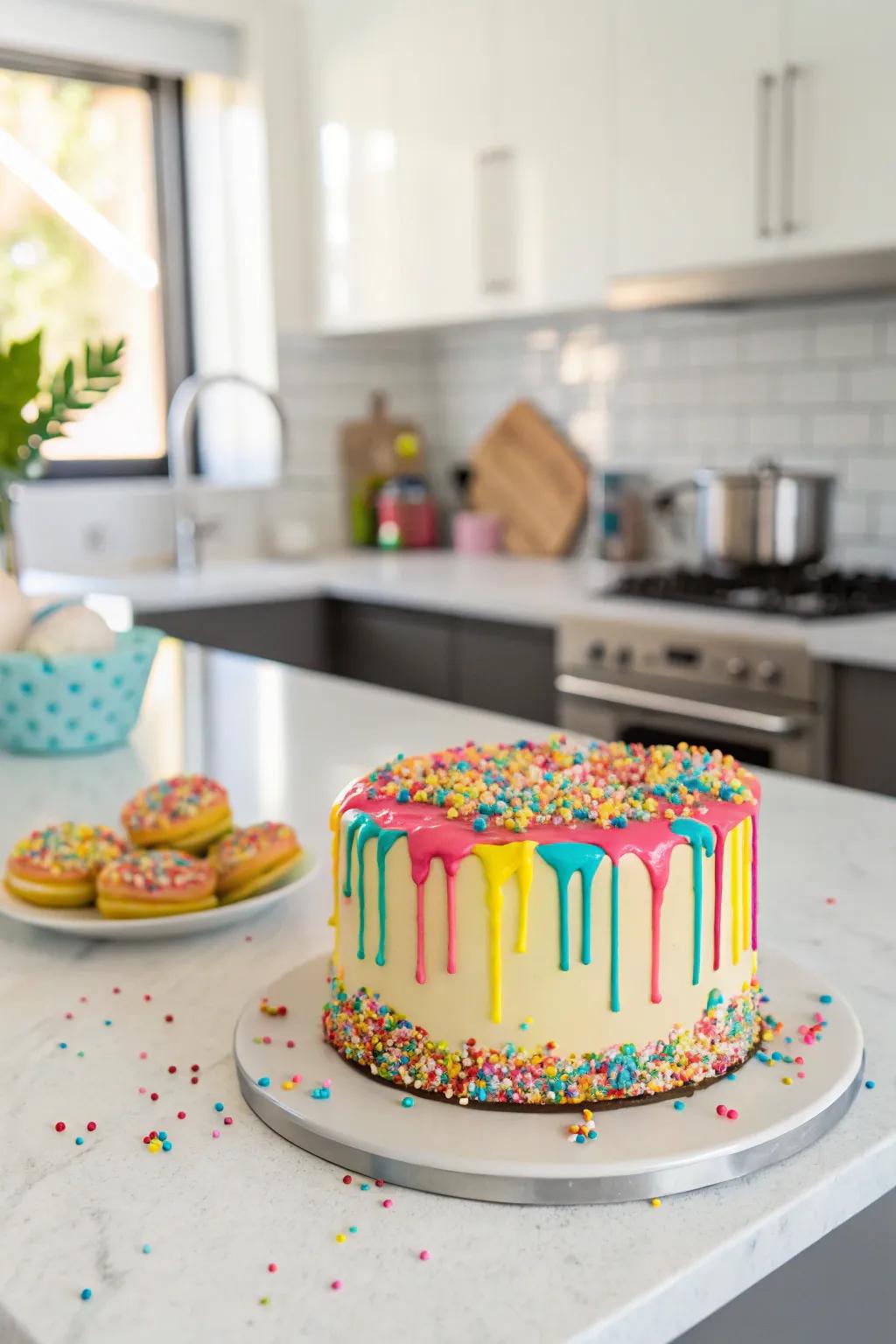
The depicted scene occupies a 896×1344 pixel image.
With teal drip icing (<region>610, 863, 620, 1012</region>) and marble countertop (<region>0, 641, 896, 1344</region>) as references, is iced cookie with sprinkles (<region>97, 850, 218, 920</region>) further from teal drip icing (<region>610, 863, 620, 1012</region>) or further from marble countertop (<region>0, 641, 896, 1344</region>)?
teal drip icing (<region>610, 863, 620, 1012</region>)

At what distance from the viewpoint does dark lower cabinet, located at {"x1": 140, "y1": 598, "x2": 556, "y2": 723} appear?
124 inches

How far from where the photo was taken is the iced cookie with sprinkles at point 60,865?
3.64 feet

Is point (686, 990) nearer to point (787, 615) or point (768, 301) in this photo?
point (787, 615)

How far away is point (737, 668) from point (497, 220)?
58.2 inches

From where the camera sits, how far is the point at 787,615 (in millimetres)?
2672

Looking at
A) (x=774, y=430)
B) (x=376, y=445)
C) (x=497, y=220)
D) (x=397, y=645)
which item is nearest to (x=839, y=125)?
(x=774, y=430)

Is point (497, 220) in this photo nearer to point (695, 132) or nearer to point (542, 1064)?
point (695, 132)

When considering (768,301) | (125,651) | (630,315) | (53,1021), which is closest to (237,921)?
(53,1021)

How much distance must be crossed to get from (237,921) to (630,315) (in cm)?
294

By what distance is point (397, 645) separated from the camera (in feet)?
11.5

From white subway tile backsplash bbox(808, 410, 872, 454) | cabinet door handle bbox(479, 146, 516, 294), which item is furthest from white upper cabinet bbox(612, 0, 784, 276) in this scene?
white subway tile backsplash bbox(808, 410, 872, 454)

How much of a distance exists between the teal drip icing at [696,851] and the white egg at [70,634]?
1125mm

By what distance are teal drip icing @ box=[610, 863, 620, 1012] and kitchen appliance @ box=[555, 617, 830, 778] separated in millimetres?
1811

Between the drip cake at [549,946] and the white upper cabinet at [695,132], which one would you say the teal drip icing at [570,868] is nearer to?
the drip cake at [549,946]
